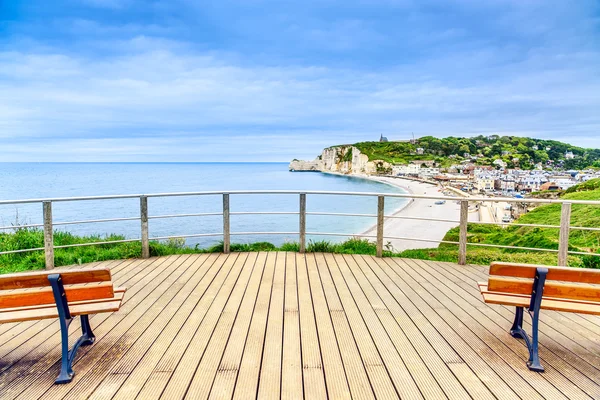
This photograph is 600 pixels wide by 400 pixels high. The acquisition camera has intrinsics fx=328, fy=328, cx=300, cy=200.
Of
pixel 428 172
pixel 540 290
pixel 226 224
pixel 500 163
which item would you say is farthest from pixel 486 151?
pixel 540 290

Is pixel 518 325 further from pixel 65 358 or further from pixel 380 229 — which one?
pixel 65 358

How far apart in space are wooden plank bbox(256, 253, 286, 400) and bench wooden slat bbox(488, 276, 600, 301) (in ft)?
5.32

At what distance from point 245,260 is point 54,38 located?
1447cm

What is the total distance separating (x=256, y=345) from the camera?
2.51 metres

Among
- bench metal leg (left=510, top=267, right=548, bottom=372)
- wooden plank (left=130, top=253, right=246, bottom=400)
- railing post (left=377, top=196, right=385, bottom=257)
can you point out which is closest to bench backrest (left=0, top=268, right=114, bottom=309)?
wooden plank (left=130, top=253, right=246, bottom=400)

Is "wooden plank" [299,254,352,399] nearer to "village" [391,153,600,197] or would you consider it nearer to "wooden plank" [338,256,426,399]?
"wooden plank" [338,256,426,399]

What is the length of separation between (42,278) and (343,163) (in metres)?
126

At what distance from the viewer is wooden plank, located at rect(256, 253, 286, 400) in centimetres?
194

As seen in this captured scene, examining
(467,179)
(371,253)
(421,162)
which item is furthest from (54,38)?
(421,162)

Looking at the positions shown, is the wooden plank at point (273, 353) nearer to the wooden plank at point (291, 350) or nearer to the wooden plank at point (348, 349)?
the wooden plank at point (291, 350)

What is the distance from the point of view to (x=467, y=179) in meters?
58.4

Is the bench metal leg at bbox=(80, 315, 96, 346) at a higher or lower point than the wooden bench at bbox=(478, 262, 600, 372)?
lower

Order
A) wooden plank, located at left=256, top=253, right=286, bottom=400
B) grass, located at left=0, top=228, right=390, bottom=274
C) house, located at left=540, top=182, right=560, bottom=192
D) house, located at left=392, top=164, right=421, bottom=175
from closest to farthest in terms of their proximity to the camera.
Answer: wooden plank, located at left=256, top=253, right=286, bottom=400 → grass, located at left=0, top=228, right=390, bottom=274 → house, located at left=540, top=182, right=560, bottom=192 → house, located at left=392, top=164, right=421, bottom=175

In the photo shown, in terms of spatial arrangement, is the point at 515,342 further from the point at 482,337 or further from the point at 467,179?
the point at 467,179
